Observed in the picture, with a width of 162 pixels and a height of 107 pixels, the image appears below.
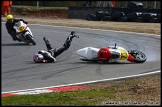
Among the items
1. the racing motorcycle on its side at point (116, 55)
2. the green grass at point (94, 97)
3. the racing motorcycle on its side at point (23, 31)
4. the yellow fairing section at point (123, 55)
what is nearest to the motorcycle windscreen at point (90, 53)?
the racing motorcycle on its side at point (116, 55)

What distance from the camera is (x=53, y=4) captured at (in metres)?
46.7

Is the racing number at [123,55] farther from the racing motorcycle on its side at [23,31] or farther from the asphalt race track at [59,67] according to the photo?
the racing motorcycle on its side at [23,31]

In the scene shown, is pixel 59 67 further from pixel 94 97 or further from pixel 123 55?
pixel 94 97

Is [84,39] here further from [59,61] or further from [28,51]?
[59,61]

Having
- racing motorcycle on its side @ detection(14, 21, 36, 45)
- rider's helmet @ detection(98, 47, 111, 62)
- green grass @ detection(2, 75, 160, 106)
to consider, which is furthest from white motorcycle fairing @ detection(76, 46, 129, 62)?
racing motorcycle on its side @ detection(14, 21, 36, 45)

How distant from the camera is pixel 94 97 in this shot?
756 centimetres

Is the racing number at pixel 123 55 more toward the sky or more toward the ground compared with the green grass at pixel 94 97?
more toward the sky

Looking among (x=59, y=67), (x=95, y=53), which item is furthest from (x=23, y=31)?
(x=59, y=67)

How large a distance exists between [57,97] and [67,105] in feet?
2.78

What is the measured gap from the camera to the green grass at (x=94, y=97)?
22.7 feet

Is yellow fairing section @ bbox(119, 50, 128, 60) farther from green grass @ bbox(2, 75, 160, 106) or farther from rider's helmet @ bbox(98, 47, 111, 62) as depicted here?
green grass @ bbox(2, 75, 160, 106)

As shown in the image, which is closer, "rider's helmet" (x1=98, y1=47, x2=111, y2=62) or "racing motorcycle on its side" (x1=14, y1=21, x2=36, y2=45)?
"rider's helmet" (x1=98, y1=47, x2=111, y2=62)

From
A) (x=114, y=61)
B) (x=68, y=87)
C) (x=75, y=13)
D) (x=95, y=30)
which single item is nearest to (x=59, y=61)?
(x=114, y=61)

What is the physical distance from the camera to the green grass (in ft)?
22.7
